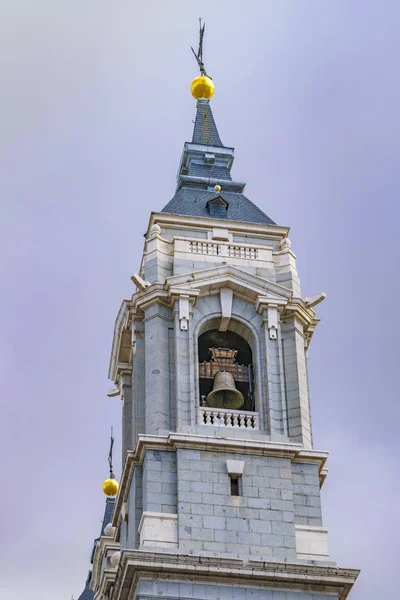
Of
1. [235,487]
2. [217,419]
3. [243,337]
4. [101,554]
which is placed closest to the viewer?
[235,487]

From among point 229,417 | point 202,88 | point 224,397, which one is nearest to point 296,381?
point 224,397

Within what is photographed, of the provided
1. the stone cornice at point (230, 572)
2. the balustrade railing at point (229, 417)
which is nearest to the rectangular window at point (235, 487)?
the balustrade railing at point (229, 417)

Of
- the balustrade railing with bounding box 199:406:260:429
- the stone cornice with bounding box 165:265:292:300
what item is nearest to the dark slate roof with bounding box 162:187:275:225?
the stone cornice with bounding box 165:265:292:300

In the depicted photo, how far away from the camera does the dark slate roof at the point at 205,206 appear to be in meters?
58.9

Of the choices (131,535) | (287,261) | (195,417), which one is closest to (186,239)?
(287,261)

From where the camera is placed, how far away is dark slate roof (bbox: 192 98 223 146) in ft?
213

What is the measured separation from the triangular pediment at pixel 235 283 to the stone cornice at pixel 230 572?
31.8ft

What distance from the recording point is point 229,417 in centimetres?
5281

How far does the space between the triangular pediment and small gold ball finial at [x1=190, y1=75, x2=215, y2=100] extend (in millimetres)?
12269

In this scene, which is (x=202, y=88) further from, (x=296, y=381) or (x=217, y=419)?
(x=217, y=419)

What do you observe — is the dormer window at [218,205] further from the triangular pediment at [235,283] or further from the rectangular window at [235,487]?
the rectangular window at [235,487]

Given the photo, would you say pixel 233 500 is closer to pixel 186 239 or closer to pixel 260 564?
pixel 260 564

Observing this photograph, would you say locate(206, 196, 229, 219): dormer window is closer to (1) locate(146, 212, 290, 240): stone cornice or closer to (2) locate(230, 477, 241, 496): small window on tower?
(1) locate(146, 212, 290, 240): stone cornice

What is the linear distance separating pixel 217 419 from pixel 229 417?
1.26 ft
